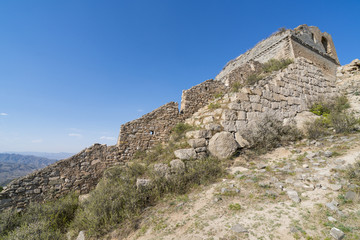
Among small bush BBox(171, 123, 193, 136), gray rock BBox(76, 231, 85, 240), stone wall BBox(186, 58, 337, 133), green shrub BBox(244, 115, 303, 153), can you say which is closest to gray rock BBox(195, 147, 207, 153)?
stone wall BBox(186, 58, 337, 133)

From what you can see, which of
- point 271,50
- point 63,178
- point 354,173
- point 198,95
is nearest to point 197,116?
point 198,95

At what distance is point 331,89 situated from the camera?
10.1 metres

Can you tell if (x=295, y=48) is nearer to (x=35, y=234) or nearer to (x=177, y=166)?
(x=177, y=166)

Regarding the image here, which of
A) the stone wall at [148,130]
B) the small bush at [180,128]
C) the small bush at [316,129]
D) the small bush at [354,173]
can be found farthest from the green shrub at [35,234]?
the small bush at [316,129]

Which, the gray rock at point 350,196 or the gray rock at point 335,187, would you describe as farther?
the gray rock at point 335,187

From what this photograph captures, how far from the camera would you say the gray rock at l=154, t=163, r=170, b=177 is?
4547mm

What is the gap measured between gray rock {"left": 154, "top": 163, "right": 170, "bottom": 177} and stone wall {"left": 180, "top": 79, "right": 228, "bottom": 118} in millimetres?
3666

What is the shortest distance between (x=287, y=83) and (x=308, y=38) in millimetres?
7165

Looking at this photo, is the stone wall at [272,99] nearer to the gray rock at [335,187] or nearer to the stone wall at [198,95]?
the stone wall at [198,95]

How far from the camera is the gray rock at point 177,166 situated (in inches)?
182

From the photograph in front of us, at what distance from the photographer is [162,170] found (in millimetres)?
4637

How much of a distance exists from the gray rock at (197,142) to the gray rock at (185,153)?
218 millimetres

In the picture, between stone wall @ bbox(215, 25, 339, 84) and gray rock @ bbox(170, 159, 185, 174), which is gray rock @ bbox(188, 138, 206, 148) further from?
stone wall @ bbox(215, 25, 339, 84)

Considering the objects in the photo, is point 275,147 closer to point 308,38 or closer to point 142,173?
point 142,173
